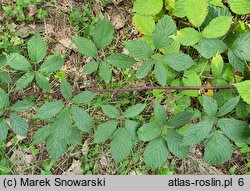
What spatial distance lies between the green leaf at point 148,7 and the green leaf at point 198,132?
80cm

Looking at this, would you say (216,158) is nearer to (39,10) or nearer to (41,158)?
(41,158)

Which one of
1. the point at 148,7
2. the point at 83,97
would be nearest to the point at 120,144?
the point at 83,97

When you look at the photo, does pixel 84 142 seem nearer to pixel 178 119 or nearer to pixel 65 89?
pixel 65 89

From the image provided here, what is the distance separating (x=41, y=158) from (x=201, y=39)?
1328 mm

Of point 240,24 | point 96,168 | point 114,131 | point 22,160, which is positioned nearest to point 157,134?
point 114,131

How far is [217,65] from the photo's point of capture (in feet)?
6.65

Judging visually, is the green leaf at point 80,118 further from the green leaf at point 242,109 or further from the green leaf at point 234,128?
the green leaf at point 242,109

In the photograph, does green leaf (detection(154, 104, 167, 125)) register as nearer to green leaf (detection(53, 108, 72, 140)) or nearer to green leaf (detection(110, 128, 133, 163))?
green leaf (detection(110, 128, 133, 163))

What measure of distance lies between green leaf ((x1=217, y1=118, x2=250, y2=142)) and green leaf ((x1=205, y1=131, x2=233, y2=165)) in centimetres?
3

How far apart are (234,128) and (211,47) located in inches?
17.9

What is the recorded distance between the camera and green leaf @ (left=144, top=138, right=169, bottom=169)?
6.01 ft

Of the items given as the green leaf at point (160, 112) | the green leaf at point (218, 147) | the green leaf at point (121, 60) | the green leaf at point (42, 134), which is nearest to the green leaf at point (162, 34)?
the green leaf at point (121, 60)

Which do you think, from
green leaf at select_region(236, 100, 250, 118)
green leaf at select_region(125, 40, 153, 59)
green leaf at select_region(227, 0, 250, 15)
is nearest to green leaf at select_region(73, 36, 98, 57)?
green leaf at select_region(125, 40, 153, 59)

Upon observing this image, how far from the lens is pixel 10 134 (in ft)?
7.86
